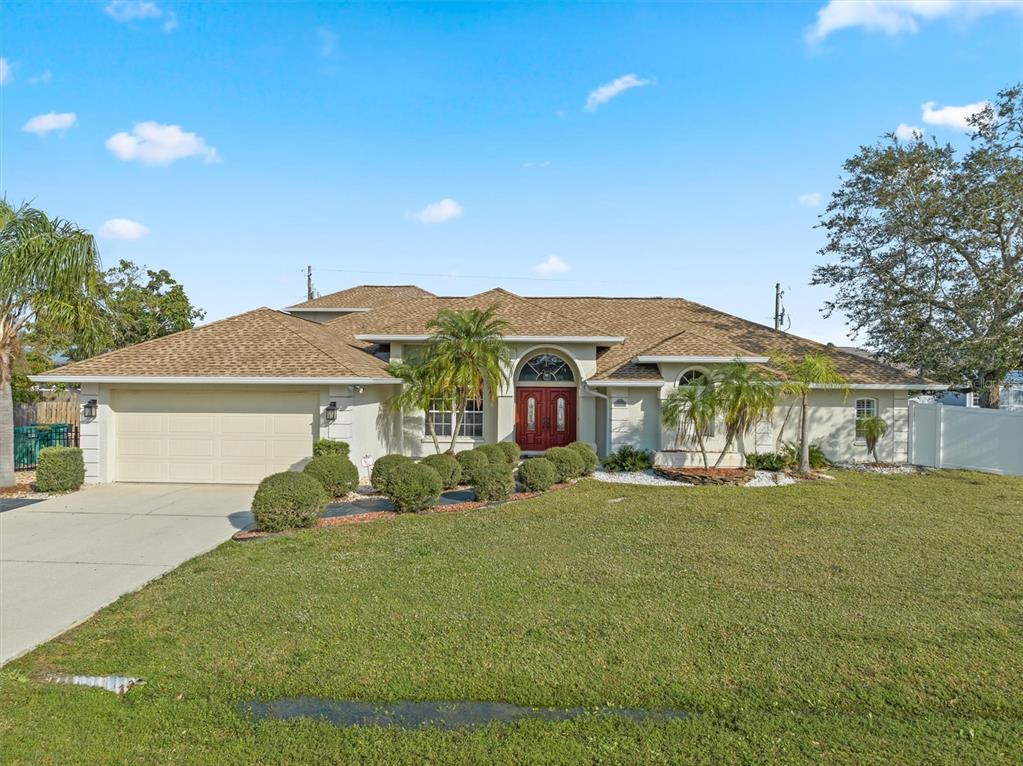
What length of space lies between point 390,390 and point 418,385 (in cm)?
209

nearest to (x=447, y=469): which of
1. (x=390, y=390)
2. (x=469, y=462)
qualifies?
(x=469, y=462)

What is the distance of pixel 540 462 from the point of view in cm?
1320

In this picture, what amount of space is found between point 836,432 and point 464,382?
1159 centimetres

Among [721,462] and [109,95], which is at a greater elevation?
[109,95]

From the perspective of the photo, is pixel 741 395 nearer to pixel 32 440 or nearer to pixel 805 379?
pixel 805 379

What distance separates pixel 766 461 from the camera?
53.3 ft

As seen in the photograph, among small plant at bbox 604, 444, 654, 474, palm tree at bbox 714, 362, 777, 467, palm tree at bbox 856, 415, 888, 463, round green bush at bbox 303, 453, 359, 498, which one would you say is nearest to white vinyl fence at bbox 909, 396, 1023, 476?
palm tree at bbox 856, 415, 888, 463

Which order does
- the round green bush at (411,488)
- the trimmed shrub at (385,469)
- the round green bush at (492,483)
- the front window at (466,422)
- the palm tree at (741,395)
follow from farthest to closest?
1. the front window at (466,422)
2. the palm tree at (741,395)
3. the round green bush at (492,483)
4. the trimmed shrub at (385,469)
5. the round green bush at (411,488)

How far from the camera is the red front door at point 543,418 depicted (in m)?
18.4

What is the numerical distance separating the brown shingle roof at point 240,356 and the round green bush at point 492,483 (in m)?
4.25

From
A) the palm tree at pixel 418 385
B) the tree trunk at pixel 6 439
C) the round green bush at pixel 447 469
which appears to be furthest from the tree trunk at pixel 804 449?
the tree trunk at pixel 6 439

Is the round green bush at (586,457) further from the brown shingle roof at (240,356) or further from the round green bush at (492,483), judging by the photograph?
the brown shingle roof at (240,356)

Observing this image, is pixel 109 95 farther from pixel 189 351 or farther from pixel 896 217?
pixel 896 217

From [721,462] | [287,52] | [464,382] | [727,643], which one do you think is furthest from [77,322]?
[721,462]
